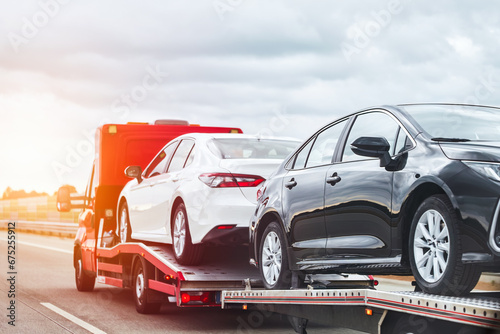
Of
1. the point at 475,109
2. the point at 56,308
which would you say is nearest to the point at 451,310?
the point at 475,109

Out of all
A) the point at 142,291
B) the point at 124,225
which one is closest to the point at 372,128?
the point at 142,291

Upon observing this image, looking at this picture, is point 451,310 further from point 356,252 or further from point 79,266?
point 79,266

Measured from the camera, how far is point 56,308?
12172mm

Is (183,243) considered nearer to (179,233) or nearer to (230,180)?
(179,233)

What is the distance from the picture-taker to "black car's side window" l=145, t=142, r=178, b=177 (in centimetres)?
1110

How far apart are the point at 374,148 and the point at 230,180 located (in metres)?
3.36

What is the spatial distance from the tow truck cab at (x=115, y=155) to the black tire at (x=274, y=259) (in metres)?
4.81

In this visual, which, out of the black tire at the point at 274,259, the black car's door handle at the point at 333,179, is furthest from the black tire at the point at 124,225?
the black car's door handle at the point at 333,179

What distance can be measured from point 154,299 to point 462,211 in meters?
6.55

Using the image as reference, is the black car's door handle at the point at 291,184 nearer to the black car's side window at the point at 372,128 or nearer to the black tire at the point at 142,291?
the black car's side window at the point at 372,128

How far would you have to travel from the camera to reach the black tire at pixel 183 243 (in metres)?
9.57

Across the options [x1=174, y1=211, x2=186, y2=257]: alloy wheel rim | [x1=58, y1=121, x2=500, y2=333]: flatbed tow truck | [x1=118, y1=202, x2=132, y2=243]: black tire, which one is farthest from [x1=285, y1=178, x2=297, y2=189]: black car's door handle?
[x1=118, y1=202, x2=132, y2=243]: black tire

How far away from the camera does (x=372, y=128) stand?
698 centimetres

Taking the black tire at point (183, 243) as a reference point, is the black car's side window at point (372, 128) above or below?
above
